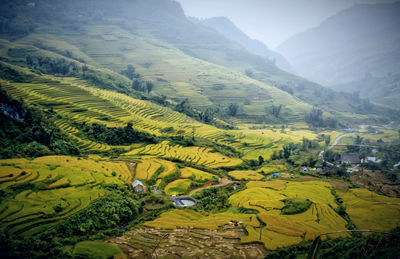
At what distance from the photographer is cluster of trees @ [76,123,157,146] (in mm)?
42656

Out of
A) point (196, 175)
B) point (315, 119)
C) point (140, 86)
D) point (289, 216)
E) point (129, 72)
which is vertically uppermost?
point (129, 72)

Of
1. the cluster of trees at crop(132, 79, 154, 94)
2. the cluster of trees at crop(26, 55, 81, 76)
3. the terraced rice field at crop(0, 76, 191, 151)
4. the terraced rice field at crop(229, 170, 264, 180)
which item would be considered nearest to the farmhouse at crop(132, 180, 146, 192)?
the terraced rice field at crop(229, 170, 264, 180)

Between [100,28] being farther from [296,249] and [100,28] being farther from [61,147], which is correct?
[296,249]

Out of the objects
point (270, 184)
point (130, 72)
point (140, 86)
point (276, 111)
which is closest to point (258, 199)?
point (270, 184)

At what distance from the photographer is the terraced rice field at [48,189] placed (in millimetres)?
16547

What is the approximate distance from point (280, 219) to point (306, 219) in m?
2.89

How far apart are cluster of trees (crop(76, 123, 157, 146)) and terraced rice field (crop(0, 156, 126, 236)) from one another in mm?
12852

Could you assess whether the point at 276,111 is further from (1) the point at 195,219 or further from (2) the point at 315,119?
(1) the point at 195,219

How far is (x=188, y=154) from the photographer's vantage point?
1692 inches

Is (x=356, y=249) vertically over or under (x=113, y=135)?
over

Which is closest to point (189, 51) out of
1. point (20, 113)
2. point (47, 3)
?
point (47, 3)

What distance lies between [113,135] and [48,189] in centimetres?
2349

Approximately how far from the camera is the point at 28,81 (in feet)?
184

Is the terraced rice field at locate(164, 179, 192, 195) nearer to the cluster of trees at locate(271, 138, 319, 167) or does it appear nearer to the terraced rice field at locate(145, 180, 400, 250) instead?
the terraced rice field at locate(145, 180, 400, 250)
